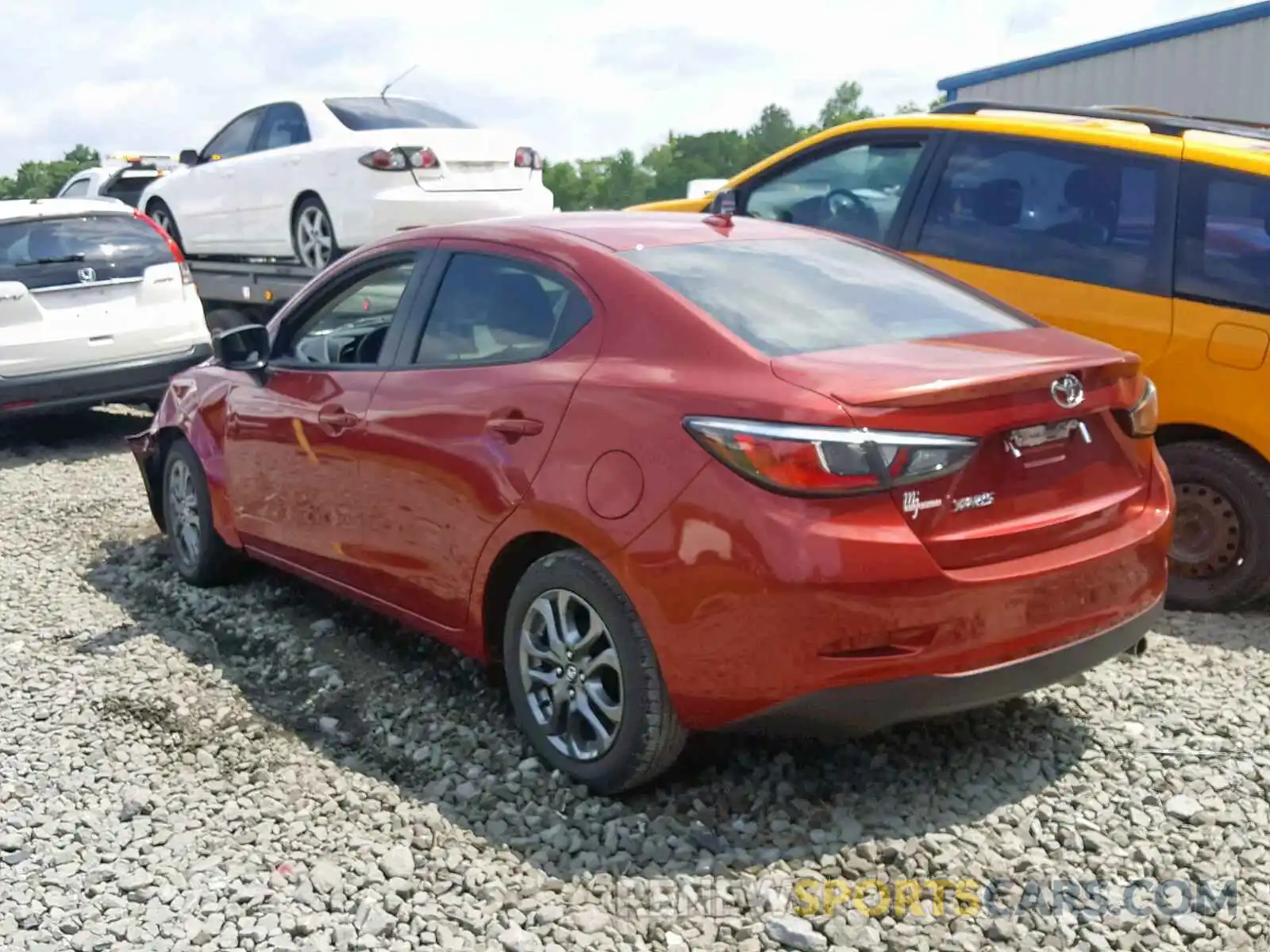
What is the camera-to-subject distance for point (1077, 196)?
5668 mm

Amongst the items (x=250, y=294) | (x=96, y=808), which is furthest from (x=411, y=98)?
(x=96, y=808)

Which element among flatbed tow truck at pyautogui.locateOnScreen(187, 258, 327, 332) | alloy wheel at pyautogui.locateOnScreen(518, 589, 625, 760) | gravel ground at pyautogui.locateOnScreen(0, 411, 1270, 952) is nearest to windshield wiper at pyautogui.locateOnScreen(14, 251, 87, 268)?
flatbed tow truck at pyautogui.locateOnScreen(187, 258, 327, 332)

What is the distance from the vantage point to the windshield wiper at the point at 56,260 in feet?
30.3

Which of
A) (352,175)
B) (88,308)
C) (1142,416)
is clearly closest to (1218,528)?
(1142,416)

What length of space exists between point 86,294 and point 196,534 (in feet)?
14.0

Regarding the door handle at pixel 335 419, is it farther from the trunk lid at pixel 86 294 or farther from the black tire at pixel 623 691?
the trunk lid at pixel 86 294

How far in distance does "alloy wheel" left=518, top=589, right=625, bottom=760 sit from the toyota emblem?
139 centimetres

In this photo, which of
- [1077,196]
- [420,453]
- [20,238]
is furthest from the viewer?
[20,238]

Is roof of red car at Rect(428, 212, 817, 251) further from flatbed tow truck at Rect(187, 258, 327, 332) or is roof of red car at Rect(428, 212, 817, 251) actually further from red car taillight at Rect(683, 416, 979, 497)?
flatbed tow truck at Rect(187, 258, 327, 332)

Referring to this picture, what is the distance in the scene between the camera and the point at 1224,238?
5.23 meters

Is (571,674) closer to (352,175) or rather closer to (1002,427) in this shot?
(1002,427)

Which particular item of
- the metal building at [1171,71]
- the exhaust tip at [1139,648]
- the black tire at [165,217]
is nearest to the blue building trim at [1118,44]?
the metal building at [1171,71]

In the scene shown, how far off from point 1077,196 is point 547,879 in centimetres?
386

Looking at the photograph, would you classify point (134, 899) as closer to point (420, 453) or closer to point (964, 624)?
point (420, 453)
